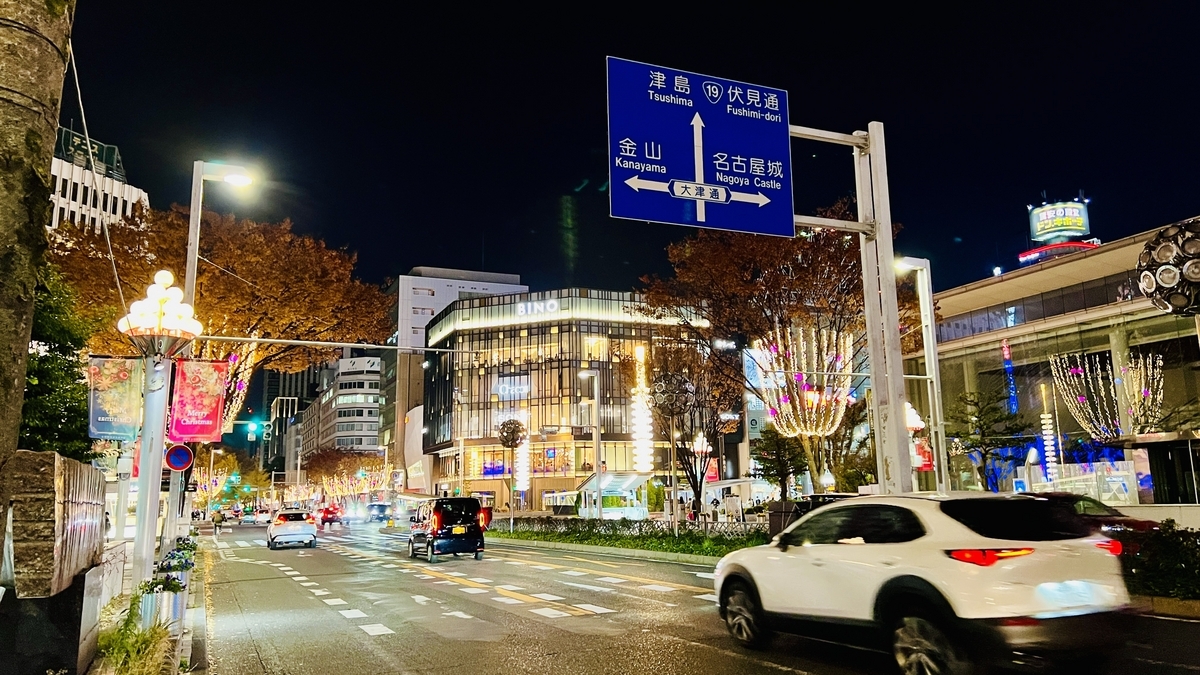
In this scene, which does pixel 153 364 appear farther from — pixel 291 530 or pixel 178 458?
pixel 291 530

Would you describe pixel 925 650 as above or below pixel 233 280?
below

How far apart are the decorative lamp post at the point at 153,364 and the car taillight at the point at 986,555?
10.9 m

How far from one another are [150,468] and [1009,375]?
137ft

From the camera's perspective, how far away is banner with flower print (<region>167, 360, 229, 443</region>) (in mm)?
14883

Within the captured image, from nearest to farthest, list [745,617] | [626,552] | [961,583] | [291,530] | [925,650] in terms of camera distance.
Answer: [961,583] < [925,650] < [745,617] < [626,552] < [291,530]

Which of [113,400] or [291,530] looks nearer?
[113,400]

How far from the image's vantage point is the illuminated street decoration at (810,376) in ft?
75.3

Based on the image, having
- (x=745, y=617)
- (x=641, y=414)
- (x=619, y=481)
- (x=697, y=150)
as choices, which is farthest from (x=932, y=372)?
(x=619, y=481)

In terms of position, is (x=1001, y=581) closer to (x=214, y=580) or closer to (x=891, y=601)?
(x=891, y=601)

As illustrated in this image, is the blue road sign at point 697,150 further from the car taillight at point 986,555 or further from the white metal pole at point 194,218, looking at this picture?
the white metal pole at point 194,218

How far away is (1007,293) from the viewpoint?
47.3 metres

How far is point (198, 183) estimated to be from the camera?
15.9 metres

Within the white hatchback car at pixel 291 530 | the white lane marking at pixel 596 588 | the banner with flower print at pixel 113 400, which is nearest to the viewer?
the banner with flower print at pixel 113 400

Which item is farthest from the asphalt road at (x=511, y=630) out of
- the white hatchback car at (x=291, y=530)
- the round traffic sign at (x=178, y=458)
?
the white hatchback car at (x=291, y=530)
